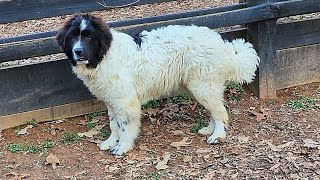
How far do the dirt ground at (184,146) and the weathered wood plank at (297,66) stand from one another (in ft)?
0.48

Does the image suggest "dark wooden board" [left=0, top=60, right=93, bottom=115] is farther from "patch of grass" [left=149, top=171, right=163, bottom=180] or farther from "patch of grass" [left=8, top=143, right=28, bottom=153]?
"patch of grass" [left=149, top=171, right=163, bottom=180]

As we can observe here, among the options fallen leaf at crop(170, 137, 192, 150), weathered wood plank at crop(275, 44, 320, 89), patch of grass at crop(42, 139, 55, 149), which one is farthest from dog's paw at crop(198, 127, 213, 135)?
patch of grass at crop(42, 139, 55, 149)

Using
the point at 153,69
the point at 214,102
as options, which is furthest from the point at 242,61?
the point at 153,69

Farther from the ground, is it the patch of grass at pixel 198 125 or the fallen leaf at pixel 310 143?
the patch of grass at pixel 198 125

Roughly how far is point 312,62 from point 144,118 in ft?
7.34

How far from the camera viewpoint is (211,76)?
5094mm

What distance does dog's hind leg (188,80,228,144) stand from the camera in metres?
5.15

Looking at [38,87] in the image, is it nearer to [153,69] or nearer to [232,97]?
[153,69]

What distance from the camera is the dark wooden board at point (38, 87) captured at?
5.61 m

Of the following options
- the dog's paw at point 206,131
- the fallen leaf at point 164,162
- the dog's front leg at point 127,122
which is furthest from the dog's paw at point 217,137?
the dog's front leg at point 127,122

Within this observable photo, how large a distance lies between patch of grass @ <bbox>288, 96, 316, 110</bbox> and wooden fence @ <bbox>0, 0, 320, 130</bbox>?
0.98ft

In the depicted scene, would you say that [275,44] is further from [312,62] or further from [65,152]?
[65,152]

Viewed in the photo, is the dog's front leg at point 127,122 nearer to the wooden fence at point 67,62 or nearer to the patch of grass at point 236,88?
the wooden fence at point 67,62

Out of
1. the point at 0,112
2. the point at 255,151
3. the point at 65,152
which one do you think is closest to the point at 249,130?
the point at 255,151
